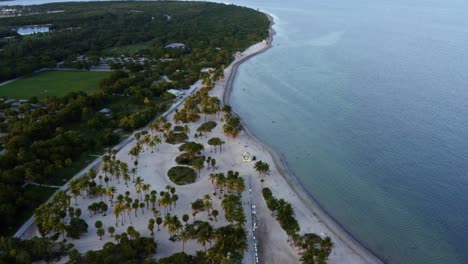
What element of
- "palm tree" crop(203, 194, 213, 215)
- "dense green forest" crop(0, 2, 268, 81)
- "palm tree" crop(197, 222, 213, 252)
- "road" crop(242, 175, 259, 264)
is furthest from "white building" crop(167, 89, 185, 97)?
"palm tree" crop(197, 222, 213, 252)

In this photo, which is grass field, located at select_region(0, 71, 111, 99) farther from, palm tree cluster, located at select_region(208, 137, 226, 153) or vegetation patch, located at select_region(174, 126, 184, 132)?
palm tree cluster, located at select_region(208, 137, 226, 153)

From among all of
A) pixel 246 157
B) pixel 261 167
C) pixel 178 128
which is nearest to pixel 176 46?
pixel 178 128

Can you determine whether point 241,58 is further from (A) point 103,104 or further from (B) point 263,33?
(A) point 103,104

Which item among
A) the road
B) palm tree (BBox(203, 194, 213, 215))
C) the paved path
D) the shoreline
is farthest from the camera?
Answer: palm tree (BBox(203, 194, 213, 215))

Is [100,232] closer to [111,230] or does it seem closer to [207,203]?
[111,230]

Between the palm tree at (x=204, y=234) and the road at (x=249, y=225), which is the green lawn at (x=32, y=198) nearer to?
the palm tree at (x=204, y=234)

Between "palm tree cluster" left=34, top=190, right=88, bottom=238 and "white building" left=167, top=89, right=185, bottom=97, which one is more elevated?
"white building" left=167, top=89, right=185, bottom=97

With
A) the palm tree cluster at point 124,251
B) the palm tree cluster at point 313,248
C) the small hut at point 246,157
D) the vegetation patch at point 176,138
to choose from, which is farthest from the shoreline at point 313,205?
the palm tree cluster at point 124,251
